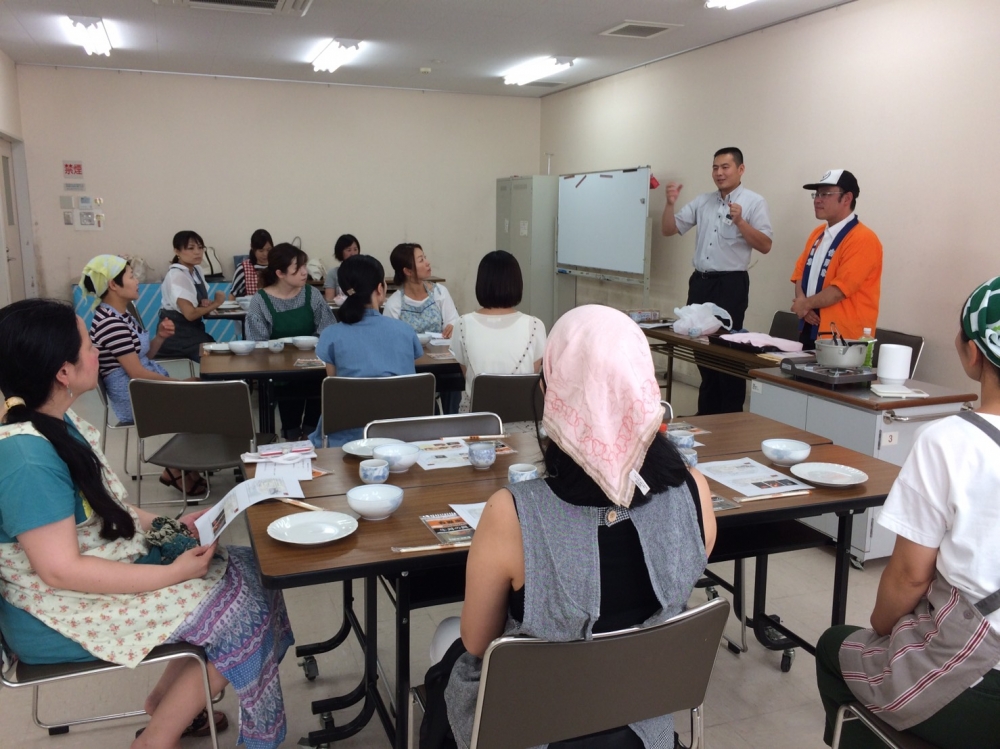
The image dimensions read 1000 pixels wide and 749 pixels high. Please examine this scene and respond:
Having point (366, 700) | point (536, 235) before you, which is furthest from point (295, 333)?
point (536, 235)

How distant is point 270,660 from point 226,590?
0.19 meters

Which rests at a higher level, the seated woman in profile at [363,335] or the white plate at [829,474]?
the seated woman in profile at [363,335]

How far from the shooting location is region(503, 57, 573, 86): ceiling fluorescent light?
6965 millimetres

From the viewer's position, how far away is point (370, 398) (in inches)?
118

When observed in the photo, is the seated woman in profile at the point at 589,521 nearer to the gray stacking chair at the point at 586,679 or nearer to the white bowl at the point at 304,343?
the gray stacking chair at the point at 586,679

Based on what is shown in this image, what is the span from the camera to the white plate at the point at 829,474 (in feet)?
6.49

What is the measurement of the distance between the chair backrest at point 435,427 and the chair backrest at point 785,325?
3.18 meters

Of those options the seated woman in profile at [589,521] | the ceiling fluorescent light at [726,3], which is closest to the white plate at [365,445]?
the seated woman in profile at [589,521]

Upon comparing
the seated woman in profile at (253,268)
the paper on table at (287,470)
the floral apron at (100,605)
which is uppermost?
the seated woman in profile at (253,268)

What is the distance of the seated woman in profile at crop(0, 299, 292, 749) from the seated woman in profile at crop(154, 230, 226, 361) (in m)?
4.07

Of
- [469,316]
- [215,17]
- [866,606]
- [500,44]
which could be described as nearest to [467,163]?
[500,44]

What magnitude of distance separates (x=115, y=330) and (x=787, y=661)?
297 centimetres

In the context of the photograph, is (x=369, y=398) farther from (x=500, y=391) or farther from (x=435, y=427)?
(x=435, y=427)

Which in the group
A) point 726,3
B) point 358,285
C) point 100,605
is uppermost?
point 726,3
